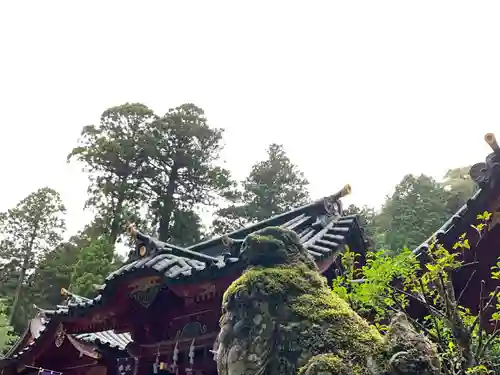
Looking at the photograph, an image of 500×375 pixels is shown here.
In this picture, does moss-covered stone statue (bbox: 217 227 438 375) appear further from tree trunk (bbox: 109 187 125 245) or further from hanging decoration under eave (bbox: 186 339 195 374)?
tree trunk (bbox: 109 187 125 245)

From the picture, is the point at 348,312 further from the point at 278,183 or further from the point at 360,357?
the point at 278,183

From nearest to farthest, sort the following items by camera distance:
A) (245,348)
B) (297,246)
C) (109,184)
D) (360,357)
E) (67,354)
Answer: (360,357), (245,348), (297,246), (67,354), (109,184)

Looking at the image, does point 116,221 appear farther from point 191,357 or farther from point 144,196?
point 191,357

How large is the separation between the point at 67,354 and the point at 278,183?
2428 centimetres

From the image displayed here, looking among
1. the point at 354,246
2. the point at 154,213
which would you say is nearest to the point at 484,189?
the point at 354,246

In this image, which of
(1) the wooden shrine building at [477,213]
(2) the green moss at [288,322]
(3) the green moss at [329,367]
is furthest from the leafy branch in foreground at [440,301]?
(1) the wooden shrine building at [477,213]

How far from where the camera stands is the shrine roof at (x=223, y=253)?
7793 millimetres

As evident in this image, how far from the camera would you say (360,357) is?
3717 mm

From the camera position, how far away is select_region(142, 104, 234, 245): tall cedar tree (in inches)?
1335

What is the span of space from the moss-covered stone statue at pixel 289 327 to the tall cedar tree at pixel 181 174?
96.3 feet

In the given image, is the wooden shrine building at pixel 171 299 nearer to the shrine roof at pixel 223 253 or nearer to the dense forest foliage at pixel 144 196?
the shrine roof at pixel 223 253

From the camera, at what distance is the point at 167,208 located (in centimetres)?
3394

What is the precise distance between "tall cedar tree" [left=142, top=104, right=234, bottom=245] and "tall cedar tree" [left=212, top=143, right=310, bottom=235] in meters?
1.45

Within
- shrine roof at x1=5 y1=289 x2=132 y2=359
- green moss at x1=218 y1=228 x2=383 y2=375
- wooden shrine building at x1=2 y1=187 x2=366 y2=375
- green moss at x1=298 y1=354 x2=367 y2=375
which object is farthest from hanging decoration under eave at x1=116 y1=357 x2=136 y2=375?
green moss at x1=298 y1=354 x2=367 y2=375
